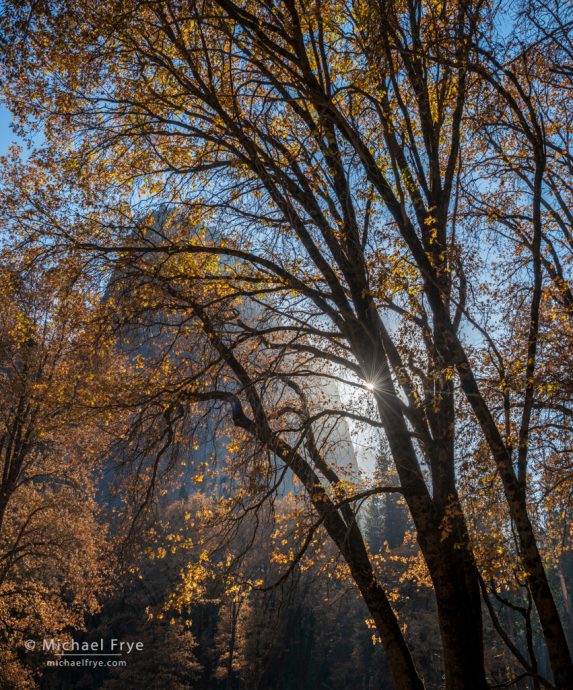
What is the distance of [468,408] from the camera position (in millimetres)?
7660

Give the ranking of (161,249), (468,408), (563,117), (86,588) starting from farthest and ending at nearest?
(86,588), (563,117), (468,408), (161,249)

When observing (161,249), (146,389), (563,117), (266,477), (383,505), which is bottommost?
(266,477)

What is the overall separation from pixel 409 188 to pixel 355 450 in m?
3.61

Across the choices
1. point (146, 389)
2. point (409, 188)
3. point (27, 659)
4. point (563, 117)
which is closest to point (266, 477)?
point (146, 389)

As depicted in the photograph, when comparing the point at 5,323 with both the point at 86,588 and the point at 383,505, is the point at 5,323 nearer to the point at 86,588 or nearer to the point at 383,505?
the point at 86,588

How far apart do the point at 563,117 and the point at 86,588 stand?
52.8 ft

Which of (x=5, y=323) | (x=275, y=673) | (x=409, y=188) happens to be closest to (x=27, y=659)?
(x=275, y=673)

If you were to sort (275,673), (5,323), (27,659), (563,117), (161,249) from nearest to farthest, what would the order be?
(161,249) → (563,117) → (5,323) → (27,659) → (275,673)

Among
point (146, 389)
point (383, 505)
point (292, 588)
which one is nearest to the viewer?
point (292, 588)

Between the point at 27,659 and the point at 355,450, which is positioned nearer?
the point at 355,450

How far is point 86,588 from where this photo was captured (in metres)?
14.9

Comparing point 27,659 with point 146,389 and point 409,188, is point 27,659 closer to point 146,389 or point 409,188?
point 146,389

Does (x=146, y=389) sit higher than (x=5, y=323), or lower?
lower

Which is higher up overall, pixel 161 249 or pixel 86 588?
pixel 161 249
